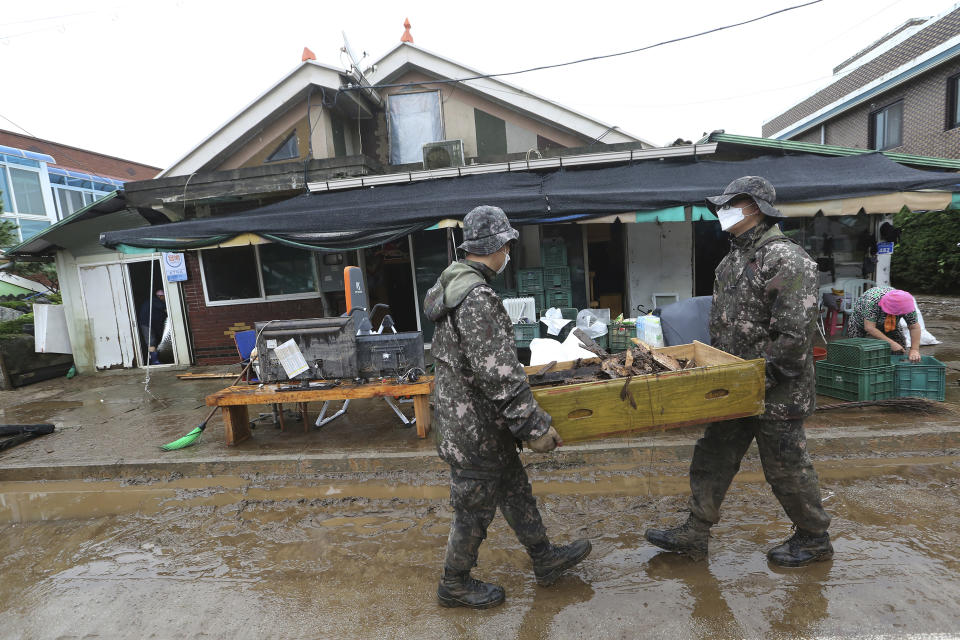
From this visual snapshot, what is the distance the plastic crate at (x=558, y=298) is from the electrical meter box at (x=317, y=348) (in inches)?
143

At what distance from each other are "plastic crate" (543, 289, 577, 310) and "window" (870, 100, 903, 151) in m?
14.8

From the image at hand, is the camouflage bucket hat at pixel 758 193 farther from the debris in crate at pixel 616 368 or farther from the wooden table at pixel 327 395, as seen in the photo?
the wooden table at pixel 327 395

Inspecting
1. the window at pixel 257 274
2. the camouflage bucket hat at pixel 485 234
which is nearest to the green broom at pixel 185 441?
the camouflage bucket hat at pixel 485 234

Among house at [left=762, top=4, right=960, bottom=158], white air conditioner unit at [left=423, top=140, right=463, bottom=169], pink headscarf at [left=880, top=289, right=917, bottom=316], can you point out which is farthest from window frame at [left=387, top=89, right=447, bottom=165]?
house at [left=762, top=4, right=960, bottom=158]

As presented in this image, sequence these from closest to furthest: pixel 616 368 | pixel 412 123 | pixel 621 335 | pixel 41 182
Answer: pixel 616 368 < pixel 621 335 < pixel 412 123 < pixel 41 182

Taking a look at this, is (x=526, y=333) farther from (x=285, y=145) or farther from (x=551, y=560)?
(x=285, y=145)

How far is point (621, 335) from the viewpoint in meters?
6.24

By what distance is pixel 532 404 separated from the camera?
2.19 meters

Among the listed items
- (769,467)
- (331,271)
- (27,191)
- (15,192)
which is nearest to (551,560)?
(769,467)

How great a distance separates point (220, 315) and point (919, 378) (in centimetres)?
995

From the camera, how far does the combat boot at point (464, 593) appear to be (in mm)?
2488

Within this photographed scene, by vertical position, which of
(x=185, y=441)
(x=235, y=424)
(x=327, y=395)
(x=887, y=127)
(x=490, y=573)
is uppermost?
(x=887, y=127)

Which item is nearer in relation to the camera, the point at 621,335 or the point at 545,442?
the point at 545,442

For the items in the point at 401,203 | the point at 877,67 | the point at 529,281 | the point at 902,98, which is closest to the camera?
the point at 401,203
